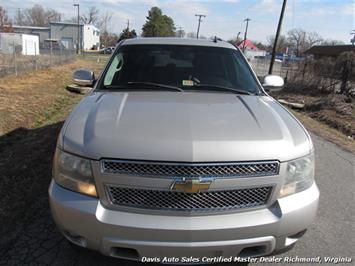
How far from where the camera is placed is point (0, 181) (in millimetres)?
4668

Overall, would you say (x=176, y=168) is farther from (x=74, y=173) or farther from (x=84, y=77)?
(x=84, y=77)

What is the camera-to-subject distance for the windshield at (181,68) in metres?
4.05

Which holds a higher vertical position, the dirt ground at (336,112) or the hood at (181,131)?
the hood at (181,131)

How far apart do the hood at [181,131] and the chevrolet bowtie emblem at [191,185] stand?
14cm

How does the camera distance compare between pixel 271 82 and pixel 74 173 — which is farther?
pixel 271 82

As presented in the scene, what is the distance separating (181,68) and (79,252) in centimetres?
214

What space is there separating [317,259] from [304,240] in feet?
1.03

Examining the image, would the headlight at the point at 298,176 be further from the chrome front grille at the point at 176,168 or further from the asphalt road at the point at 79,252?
the asphalt road at the point at 79,252

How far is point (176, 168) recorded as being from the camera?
8.06 feet

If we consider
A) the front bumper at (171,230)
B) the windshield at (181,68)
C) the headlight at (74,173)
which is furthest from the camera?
the windshield at (181,68)

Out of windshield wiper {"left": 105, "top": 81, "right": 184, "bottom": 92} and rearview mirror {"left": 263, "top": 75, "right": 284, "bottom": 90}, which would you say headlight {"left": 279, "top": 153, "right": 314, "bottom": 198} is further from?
rearview mirror {"left": 263, "top": 75, "right": 284, "bottom": 90}

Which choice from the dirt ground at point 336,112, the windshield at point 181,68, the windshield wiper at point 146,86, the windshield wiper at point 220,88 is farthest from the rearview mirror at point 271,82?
the dirt ground at point 336,112

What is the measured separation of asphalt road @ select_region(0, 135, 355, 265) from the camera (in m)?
3.13

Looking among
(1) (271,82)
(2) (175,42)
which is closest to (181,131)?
(2) (175,42)
